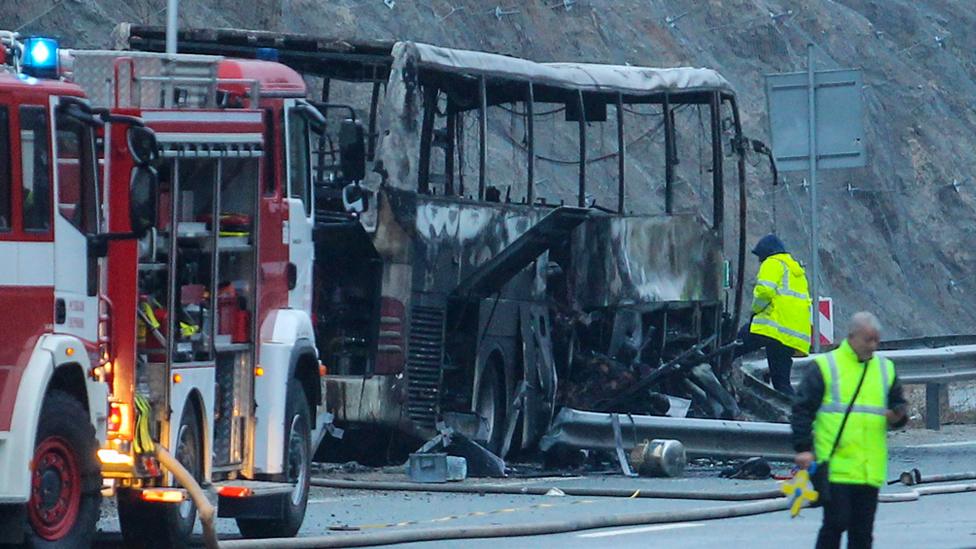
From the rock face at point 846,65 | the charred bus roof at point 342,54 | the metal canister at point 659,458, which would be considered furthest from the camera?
the rock face at point 846,65

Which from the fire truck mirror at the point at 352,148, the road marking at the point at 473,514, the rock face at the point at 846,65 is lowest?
the road marking at the point at 473,514

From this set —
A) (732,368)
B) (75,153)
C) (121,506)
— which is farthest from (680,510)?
(732,368)

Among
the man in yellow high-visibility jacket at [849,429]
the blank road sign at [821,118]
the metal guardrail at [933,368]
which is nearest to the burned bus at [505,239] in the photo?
the blank road sign at [821,118]

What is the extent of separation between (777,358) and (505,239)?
3184 millimetres

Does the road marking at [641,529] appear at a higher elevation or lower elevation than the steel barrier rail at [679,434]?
lower

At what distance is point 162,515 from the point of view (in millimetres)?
11734

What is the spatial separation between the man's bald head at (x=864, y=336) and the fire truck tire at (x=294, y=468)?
4061 mm

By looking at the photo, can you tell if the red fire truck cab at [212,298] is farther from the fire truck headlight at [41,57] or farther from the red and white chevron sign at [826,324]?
the red and white chevron sign at [826,324]

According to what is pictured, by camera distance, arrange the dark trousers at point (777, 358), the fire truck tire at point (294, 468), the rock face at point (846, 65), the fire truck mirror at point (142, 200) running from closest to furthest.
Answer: the fire truck mirror at point (142, 200) → the fire truck tire at point (294, 468) → the dark trousers at point (777, 358) → the rock face at point (846, 65)

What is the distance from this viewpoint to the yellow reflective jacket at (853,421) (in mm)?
9578

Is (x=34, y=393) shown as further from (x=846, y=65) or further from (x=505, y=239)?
(x=846, y=65)

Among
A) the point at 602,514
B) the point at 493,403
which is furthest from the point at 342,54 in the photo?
the point at 602,514

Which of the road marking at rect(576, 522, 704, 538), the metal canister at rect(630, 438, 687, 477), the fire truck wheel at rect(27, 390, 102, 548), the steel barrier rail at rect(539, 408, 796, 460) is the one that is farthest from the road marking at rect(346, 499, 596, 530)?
the fire truck wheel at rect(27, 390, 102, 548)

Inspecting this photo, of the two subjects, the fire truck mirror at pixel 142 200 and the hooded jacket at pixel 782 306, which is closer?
the fire truck mirror at pixel 142 200
